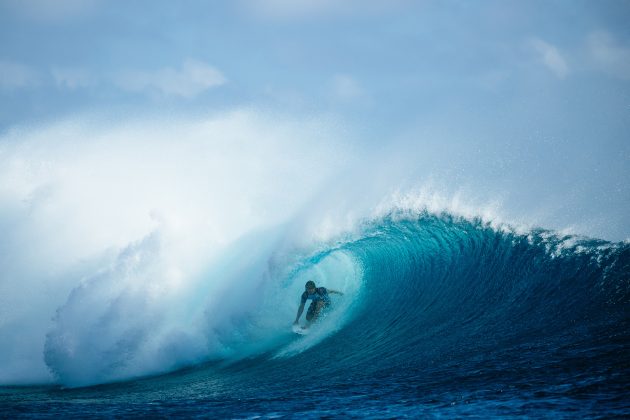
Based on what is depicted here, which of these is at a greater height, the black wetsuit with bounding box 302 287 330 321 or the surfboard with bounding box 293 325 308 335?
the black wetsuit with bounding box 302 287 330 321

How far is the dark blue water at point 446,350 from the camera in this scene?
12.6 ft

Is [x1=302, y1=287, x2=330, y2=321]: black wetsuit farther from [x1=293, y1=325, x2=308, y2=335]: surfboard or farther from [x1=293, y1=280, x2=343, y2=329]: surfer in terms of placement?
[x1=293, y1=325, x2=308, y2=335]: surfboard

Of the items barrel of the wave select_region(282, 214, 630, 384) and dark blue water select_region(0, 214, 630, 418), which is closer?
dark blue water select_region(0, 214, 630, 418)

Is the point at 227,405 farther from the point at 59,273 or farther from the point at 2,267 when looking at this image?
the point at 2,267

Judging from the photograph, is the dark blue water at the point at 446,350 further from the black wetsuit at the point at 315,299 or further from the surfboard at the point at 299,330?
the black wetsuit at the point at 315,299

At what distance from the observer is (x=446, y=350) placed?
578 cm

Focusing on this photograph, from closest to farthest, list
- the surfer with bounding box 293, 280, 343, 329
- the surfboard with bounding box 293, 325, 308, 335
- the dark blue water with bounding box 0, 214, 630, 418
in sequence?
the dark blue water with bounding box 0, 214, 630, 418 → the surfboard with bounding box 293, 325, 308, 335 → the surfer with bounding box 293, 280, 343, 329

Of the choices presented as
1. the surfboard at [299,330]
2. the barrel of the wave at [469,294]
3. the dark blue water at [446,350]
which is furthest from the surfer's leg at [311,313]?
the barrel of the wave at [469,294]

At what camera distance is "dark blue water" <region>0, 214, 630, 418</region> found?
152 inches

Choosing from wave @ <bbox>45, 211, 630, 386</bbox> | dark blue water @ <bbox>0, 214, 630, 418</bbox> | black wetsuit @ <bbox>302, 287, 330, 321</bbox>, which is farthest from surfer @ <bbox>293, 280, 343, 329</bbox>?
dark blue water @ <bbox>0, 214, 630, 418</bbox>

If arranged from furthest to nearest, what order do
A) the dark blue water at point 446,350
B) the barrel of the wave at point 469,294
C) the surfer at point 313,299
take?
the surfer at point 313,299 < the barrel of the wave at point 469,294 < the dark blue water at point 446,350

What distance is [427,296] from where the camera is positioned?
905 cm

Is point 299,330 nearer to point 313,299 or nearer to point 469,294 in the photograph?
point 313,299

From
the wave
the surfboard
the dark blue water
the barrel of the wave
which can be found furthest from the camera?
the surfboard
